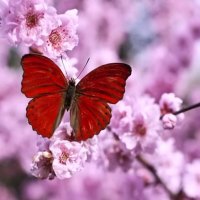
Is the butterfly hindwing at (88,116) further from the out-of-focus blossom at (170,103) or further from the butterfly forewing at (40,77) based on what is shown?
the out-of-focus blossom at (170,103)

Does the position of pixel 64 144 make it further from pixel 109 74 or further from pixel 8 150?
pixel 8 150

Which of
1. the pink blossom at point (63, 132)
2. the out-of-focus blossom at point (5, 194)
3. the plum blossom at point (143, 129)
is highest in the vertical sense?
the pink blossom at point (63, 132)

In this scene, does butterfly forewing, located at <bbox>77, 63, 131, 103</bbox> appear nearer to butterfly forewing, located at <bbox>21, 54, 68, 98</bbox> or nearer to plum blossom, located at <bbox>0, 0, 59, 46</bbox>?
butterfly forewing, located at <bbox>21, 54, 68, 98</bbox>

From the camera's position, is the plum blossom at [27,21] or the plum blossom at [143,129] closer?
the plum blossom at [27,21]

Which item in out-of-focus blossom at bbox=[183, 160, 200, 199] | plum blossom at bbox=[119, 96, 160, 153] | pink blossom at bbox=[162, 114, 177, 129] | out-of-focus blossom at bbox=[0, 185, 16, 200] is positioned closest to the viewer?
pink blossom at bbox=[162, 114, 177, 129]

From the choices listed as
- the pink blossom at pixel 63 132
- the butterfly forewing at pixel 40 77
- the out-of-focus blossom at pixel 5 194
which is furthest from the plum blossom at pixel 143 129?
the out-of-focus blossom at pixel 5 194

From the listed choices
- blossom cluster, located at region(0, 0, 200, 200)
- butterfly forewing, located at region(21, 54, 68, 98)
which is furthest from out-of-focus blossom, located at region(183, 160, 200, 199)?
butterfly forewing, located at region(21, 54, 68, 98)

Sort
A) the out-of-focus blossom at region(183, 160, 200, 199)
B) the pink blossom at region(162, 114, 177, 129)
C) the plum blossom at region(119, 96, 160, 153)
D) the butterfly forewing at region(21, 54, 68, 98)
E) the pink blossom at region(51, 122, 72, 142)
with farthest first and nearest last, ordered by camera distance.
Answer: the out-of-focus blossom at region(183, 160, 200, 199)
the plum blossom at region(119, 96, 160, 153)
the pink blossom at region(162, 114, 177, 129)
the pink blossom at region(51, 122, 72, 142)
the butterfly forewing at region(21, 54, 68, 98)
